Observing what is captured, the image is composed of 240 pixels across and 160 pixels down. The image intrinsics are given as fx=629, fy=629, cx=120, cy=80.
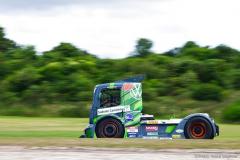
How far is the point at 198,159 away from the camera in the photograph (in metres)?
14.7

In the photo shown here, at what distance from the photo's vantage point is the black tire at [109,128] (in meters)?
22.2

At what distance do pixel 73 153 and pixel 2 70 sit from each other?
45392mm

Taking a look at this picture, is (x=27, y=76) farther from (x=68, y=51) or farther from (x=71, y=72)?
(x=68, y=51)

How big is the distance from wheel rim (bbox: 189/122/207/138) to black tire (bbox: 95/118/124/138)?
8.21 feet

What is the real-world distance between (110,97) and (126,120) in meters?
1.07

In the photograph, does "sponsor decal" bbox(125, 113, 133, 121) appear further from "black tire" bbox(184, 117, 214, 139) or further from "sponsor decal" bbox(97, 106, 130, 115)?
"black tire" bbox(184, 117, 214, 139)

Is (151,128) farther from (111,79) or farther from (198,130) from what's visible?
(111,79)

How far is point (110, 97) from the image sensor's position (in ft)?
74.5

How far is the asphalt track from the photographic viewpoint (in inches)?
595

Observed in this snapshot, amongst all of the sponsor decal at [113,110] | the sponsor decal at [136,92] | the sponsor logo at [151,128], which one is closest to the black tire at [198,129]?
the sponsor logo at [151,128]

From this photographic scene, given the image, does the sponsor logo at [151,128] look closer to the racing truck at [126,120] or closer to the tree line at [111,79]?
the racing truck at [126,120]

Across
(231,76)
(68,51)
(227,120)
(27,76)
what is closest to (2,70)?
(27,76)

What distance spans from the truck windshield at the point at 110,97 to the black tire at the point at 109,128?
1.94ft

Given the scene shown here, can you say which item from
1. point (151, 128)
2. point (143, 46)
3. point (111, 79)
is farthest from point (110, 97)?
point (143, 46)
